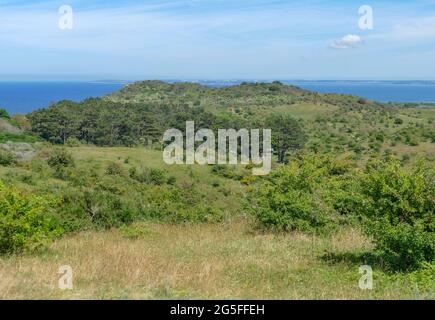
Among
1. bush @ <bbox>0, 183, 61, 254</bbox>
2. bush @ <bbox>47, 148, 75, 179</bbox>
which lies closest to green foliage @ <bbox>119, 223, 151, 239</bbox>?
bush @ <bbox>0, 183, 61, 254</bbox>

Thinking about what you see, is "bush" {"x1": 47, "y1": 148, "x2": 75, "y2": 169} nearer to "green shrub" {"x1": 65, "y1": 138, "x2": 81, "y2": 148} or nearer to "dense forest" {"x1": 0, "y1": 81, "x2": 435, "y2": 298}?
"dense forest" {"x1": 0, "y1": 81, "x2": 435, "y2": 298}

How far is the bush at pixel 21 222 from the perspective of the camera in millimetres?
8898

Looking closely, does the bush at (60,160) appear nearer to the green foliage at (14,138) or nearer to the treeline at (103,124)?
the green foliage at (14,138)

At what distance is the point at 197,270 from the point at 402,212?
11.1ft

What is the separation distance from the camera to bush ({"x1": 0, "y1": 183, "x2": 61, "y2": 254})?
8.90m

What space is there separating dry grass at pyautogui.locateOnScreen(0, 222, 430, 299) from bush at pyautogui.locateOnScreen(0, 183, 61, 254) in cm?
34

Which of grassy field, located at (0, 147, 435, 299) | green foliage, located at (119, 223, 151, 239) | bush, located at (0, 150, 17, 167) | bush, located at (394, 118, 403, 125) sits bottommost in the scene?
bush, located at (0, 150, 17, 167)

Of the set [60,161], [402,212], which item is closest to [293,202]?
[402,212]

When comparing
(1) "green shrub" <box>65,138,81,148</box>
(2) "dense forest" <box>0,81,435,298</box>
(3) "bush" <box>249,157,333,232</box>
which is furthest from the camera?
(1) "green shrub" <box>65,138,81,148</box>

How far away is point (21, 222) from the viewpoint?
352 inches

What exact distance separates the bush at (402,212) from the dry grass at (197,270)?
0.73 m
